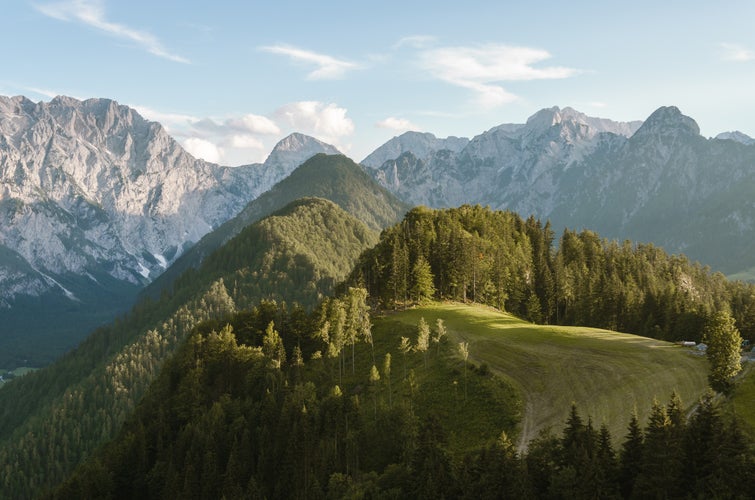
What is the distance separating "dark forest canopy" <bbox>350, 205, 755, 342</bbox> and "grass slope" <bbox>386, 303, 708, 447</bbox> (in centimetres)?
2552

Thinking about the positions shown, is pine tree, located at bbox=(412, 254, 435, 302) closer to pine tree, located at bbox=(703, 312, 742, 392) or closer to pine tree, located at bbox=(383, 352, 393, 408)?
pine tree, located at bbox=(383, 352, 393, 408)

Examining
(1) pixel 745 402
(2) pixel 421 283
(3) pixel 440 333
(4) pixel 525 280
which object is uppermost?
(4) pixel 525 280

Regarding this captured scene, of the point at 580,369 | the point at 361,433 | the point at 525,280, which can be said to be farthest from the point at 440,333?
the point at 525,280

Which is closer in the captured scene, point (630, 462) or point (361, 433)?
point (630, 462)

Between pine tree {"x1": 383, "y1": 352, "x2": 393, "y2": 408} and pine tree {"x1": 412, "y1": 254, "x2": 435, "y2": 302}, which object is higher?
pine tree {"x1": 412, "y1": 254, "x2": 435, "y2": 302}

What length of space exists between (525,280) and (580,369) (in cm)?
7020

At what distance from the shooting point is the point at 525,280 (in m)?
155

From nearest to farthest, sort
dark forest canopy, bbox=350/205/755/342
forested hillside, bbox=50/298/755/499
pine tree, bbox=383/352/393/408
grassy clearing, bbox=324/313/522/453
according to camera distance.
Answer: forested hillside, bbox=50/298/755/499 < grassy clearing, bbox=324/313/522/453 < pine tree, bbox=383/352/393/408 < dark forest canopy, bbox=350/205/755/342

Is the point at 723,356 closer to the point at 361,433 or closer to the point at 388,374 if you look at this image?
the point at 388,374

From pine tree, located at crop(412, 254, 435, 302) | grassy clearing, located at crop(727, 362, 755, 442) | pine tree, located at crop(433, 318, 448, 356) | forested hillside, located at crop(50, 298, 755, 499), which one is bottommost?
forested hillside, located at crop(50, 298, 755, 499)

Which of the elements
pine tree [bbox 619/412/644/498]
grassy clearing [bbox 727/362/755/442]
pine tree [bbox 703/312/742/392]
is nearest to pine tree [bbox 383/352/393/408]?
pine tree [bbox 619/412/644/498]

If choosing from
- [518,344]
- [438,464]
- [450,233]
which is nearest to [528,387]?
[518,344]

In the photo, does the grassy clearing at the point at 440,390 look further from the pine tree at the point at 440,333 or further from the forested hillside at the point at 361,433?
the pine tree at the point at 440,333

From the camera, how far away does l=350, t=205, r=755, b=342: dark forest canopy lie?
131750 mm
